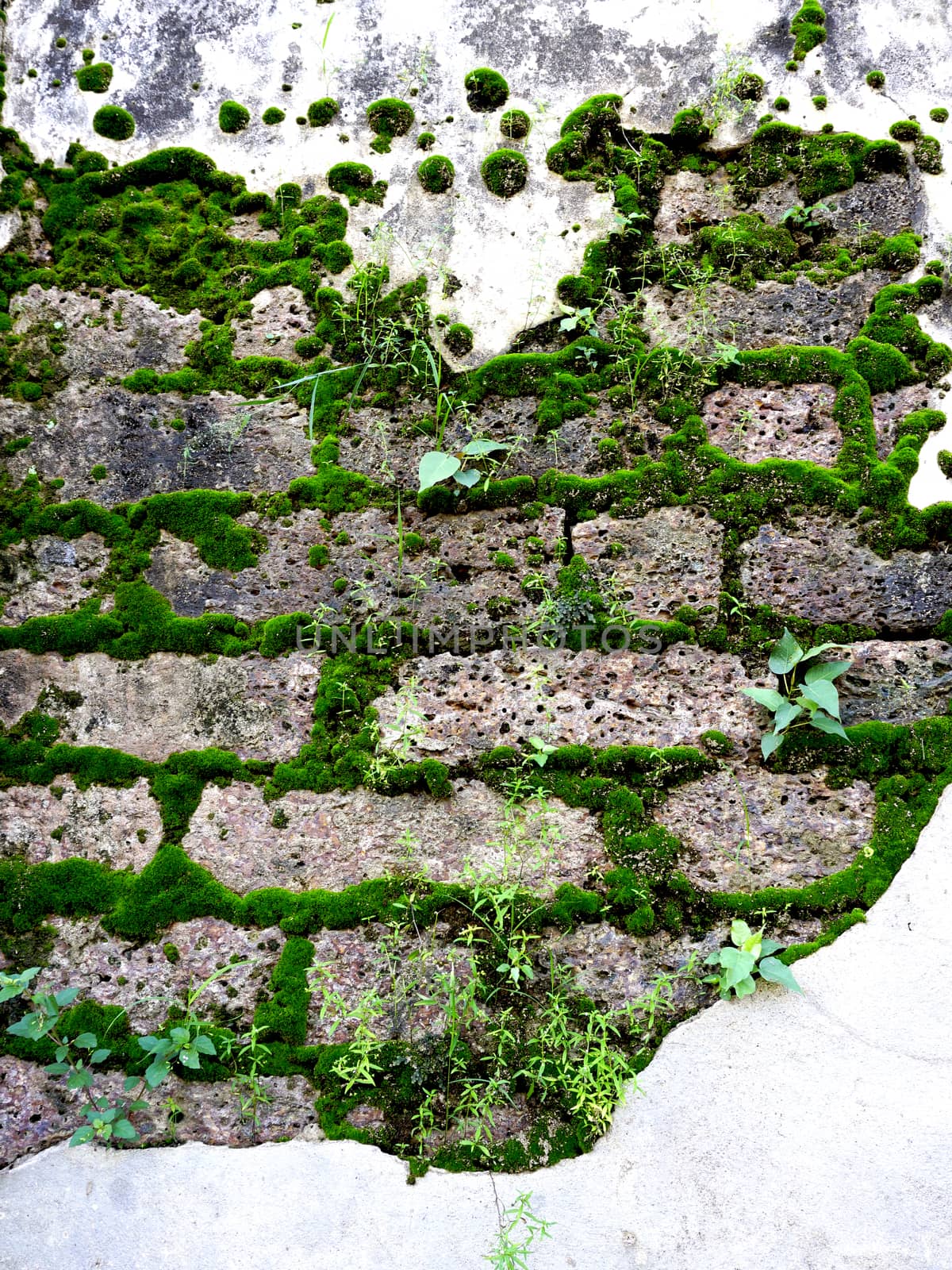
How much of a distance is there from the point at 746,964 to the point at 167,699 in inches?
75.6

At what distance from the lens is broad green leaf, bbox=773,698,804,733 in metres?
2.55

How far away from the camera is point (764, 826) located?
8.45 ft

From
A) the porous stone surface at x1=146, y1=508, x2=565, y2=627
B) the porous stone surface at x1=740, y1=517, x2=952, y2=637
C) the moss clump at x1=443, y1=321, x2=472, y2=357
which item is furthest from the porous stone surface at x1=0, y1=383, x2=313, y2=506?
the porous stone surface at x1=740, y1=517, x2=952, y2=637

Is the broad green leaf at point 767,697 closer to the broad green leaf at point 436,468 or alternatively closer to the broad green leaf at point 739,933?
the broad green leaf at point 739,933

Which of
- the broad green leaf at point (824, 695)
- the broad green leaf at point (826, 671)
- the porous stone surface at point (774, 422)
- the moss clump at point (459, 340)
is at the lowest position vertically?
the broad green leaf at point (824, 695)

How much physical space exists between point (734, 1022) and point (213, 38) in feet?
12.6

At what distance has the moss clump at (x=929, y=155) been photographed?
2975 mm

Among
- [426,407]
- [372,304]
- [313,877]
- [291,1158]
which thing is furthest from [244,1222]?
[372,304]

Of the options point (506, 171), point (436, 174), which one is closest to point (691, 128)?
point (506, 171)

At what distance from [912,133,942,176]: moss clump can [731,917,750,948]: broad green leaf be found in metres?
2.63

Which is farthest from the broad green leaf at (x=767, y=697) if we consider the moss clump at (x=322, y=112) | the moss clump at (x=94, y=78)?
the moss clump at (x=94, y=78)

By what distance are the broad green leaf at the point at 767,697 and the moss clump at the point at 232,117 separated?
8.94 feet

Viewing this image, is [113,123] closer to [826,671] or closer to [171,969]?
[171,969]

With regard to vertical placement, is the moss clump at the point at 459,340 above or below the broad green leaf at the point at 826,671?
above
